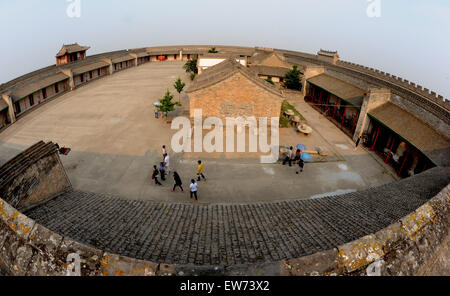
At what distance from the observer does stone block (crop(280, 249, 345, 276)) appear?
17.4 feet

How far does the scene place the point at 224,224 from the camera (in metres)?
9.08

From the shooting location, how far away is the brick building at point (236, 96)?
24.6 meters

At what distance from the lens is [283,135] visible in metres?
25.4

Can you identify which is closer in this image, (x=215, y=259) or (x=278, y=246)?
(x=215, y=259)

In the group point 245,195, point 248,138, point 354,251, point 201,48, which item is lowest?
point 245,195

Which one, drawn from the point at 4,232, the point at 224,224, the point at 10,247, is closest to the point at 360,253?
the point at 224,224

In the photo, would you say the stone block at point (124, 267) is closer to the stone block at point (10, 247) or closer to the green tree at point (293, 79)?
the stone block at point (10, 247)

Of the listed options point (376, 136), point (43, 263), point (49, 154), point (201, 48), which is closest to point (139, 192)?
point (49, 154)

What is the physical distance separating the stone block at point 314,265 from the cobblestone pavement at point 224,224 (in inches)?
60.3

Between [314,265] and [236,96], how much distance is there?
2126 centimetres

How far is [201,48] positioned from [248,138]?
196 ft

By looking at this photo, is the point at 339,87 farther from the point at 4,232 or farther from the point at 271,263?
the point at 4,232

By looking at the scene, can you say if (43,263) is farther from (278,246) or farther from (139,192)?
(139,192)

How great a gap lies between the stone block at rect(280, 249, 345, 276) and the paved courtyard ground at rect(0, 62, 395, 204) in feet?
33.0
